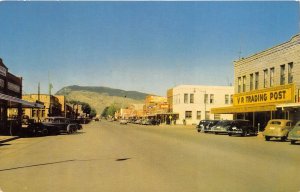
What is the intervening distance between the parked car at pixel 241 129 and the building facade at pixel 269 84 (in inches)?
86.8

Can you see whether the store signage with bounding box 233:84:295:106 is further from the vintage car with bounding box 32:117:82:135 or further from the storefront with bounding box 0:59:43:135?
the storefront with bounding box 0:59:43:135

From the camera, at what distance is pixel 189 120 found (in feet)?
277


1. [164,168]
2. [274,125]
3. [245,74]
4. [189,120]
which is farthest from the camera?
[189,120]

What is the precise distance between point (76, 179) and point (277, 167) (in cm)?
638

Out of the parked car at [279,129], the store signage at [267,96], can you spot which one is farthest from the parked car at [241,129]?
the parked car at [279,129]

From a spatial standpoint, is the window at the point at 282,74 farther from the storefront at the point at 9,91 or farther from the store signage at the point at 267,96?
the storefront at the point at 9,91

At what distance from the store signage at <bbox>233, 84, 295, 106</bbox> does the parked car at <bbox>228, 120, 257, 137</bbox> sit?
3612 mm

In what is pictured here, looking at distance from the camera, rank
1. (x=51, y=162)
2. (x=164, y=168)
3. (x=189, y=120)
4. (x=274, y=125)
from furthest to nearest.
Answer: (x=189, y=120)
(x=274, y=125)
(x=51, y=162)
(x=164, y=168)

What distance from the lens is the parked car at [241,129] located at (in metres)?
37.2

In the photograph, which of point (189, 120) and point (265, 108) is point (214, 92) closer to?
point (189, 120)

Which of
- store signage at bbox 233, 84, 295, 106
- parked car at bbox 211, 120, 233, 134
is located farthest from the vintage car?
store signage at bbox 233, 84, 295, 106

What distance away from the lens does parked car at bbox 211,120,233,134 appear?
4003cm

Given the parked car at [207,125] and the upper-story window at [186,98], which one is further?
the upper-story window at [186,98]

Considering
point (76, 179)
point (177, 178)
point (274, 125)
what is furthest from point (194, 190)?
point (274, 125)
